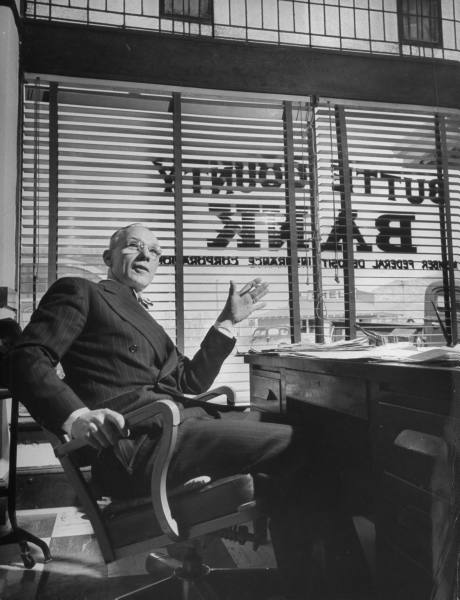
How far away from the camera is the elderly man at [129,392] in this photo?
1232mm

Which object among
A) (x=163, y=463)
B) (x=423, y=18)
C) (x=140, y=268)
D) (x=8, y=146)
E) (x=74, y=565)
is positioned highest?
(x=423, y=18)

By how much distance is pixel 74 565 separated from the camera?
1729mm

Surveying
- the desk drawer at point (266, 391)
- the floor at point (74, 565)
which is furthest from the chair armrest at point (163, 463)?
the desk drawer at point (266, 391)

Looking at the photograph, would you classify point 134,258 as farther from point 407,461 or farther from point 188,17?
point 188,17

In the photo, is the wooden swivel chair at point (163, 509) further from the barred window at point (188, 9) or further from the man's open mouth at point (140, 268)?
the barred window at point (188, 9)

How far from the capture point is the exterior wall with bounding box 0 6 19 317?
214cm

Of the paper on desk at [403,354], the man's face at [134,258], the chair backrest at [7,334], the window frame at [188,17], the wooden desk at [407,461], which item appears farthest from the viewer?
the window frame at [188,17]

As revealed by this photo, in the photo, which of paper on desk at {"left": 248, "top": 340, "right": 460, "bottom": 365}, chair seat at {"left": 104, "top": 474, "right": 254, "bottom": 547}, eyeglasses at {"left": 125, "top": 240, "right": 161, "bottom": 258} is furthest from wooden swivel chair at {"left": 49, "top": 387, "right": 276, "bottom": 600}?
eyeglasses at {"left": 125, "top": 240, "right": 161, "bottom": 258}

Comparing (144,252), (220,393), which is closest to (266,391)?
(220,393)

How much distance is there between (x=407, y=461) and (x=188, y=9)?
2.32 metres

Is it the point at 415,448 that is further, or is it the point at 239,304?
the point at 239,304

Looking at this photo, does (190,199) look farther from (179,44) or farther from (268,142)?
(179,44)

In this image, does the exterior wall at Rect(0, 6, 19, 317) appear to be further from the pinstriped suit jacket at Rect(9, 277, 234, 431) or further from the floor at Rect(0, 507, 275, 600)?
the floor at Rect(0, 507, 275, 600)

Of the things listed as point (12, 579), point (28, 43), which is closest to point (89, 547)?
point (12, 579)
